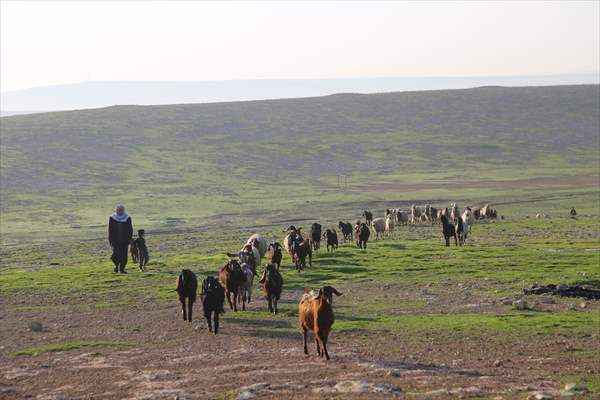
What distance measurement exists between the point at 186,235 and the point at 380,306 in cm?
3058

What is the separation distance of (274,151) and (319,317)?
316ft

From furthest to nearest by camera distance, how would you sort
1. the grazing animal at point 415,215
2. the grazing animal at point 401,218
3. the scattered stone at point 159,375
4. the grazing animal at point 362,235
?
the grazing animal at point 415,215 < the grazing animal at point 401,218 < the grazing animal at point 362,235 < the scattered stone at point 159,375

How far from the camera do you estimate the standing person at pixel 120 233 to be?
3085 cm

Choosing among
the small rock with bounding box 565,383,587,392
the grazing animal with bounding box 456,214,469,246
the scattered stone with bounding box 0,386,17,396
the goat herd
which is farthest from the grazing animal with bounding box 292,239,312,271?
the small rock with bounding box 565,383,587,392

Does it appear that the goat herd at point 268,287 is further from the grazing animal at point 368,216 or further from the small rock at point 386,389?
the grazing animal at point 368,216

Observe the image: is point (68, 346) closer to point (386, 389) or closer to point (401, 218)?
point (386, 389)

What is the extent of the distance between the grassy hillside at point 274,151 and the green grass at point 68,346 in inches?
1723

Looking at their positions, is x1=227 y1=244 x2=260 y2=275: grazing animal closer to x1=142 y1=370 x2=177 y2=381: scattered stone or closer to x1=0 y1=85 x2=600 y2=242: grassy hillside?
x1=142 y1=370 x2=177 y2=381: scattered stone

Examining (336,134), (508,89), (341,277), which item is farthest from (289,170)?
(341,277)

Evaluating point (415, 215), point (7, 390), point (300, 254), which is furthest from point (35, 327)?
point (415, 215)

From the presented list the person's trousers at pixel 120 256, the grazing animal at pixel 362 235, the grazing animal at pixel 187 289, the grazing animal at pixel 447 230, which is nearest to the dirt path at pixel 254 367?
the grazing animal at pixel 187 289

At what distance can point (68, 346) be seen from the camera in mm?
20172

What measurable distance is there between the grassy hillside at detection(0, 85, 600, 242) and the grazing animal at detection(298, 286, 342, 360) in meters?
46.4

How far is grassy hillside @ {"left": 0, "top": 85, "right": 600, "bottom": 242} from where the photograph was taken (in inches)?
3174
